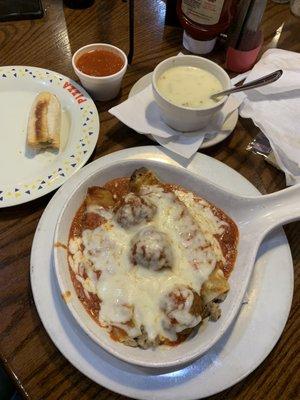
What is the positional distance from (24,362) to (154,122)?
0.75m

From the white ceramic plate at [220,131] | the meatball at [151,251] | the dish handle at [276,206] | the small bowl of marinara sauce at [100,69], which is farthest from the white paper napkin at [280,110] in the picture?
the meatball at [151,251]

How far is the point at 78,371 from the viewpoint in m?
0.83

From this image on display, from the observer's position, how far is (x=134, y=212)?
89 cm

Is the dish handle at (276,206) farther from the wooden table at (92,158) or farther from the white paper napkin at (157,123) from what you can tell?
the white paper napkin at (157,123)

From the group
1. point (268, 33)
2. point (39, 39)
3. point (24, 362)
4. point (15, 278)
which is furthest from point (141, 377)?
point (268, 33)

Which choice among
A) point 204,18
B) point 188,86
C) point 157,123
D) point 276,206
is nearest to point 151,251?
point 276,206

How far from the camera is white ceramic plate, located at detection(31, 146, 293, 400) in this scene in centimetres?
78

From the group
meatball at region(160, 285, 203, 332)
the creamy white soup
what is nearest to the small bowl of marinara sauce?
the creamy white soup

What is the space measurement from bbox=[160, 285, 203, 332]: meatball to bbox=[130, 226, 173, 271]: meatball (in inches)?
2.7

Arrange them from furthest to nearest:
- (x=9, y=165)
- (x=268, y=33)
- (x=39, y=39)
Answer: (x=268, y=33)
(x=39, y=39)
(x=9, y=165)

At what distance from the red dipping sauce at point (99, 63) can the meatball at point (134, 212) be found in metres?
0.56

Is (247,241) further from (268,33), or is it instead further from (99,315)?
(268,33)

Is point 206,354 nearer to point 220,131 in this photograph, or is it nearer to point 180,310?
point 180,310

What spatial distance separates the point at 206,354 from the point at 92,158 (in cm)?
66
